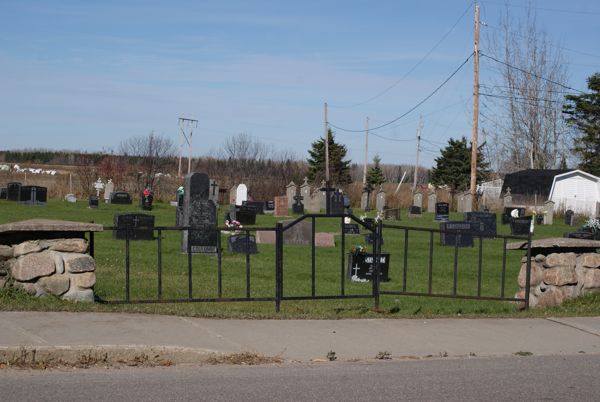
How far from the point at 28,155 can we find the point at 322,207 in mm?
76428

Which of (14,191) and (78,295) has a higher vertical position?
(14,191)

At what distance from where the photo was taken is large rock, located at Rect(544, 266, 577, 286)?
12.1m

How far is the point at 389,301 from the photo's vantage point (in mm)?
13438

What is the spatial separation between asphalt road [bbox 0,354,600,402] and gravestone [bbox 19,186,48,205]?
33.9 meters

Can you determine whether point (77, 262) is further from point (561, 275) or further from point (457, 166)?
point (457, 166)

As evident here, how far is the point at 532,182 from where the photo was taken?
190ft

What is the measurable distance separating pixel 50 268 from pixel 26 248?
0.38 meters

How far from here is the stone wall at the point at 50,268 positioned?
9.78 metres

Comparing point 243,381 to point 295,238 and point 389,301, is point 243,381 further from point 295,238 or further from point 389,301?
point 295,238

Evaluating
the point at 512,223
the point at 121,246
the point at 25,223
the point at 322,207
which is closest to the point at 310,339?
the point at 25,223

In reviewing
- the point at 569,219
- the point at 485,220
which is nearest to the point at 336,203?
the point at 569,219

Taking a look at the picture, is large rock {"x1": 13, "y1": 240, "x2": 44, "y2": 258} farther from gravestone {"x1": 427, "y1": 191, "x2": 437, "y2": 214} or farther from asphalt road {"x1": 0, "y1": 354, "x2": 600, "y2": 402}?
gravestone {"x1": 427, "y1": 191, "x2": 437, "y2": 214}

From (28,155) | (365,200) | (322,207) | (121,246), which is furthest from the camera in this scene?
(28,155)

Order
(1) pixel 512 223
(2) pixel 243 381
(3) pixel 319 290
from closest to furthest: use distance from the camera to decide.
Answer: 1. (2) pixel 243 381
2. (3) pixel 319 290
3. (1) pixel 512 223
